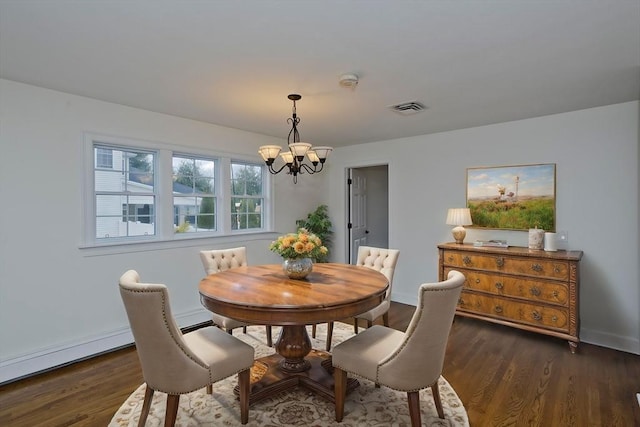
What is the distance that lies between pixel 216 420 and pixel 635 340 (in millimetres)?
3888

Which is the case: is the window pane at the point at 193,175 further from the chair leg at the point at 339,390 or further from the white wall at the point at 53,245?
the chair leg at the point at 339,390

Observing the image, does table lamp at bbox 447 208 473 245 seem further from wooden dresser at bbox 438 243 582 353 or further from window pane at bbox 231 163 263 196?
window pane at bbox 231 163 263 196

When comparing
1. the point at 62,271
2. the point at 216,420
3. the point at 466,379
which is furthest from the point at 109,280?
the point at 466,379

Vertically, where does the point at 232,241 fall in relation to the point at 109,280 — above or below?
above

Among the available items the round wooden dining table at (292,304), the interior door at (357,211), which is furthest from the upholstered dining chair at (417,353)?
Result: the interior door at (357,211)

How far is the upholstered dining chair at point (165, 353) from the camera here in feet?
5.80

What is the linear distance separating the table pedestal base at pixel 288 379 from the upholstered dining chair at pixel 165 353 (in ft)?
1.56

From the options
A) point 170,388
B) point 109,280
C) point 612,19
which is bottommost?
point 170,388

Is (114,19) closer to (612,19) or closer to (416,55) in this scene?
(416,55)

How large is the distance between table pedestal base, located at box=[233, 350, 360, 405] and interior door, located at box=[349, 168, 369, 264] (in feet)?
10.1

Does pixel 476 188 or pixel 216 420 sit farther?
pixel 476 188

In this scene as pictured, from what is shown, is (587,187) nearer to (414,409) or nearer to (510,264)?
(510,264)

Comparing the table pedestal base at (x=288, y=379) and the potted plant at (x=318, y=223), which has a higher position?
the potted plant at (x=318, y=223)

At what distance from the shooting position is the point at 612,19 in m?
1.84
